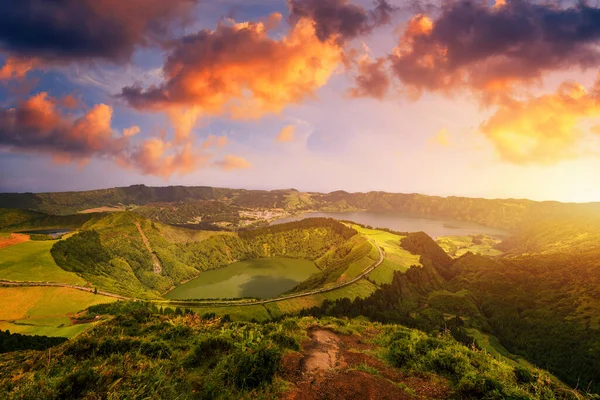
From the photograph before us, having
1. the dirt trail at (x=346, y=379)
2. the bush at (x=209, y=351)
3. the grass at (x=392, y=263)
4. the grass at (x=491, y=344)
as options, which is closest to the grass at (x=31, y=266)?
the bush at (x=209, y=351)

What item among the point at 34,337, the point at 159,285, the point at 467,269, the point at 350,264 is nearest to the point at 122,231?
the point at 159,285

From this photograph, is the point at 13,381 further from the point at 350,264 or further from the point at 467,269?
the point at 467,269

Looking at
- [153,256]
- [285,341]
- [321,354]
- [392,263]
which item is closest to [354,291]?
[392,263]

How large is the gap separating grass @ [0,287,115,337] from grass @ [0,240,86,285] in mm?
9852

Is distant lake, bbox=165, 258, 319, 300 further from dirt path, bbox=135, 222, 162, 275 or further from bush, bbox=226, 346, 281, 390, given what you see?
bush, bbox=226, 346, 281, 390

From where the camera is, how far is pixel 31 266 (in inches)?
4035

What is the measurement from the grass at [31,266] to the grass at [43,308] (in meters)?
9.85

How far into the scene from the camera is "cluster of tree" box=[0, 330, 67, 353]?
1867 inches

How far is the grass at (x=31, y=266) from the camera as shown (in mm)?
94250

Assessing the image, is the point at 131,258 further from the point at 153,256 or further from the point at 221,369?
the point at 221,369

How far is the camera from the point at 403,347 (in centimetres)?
2453

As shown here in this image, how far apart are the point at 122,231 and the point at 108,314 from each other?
116m

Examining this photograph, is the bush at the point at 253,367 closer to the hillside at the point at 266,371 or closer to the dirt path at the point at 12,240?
the hillside at the point at 266,371

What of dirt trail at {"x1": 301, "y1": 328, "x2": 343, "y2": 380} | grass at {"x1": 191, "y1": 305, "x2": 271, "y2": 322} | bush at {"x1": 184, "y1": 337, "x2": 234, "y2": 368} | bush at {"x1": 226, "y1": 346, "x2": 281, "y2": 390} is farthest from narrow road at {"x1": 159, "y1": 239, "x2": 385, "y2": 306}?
bush at {"x1": 226, "y1": 346, "x2": 281, "y2": 390}
